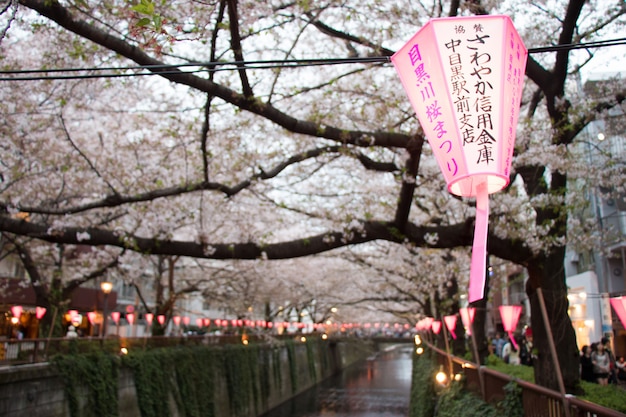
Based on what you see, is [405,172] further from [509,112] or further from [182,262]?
[182,262]

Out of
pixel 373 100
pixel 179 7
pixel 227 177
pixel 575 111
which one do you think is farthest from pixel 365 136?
pixel 227 177

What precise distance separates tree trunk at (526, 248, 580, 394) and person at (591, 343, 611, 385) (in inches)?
177

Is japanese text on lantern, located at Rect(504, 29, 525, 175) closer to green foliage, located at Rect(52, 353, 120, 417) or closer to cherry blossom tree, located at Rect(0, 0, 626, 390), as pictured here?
cherry blossom tree, located at Rect(0, 0, 626, 390)

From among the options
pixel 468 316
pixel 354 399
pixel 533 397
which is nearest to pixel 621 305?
pixel 533 397

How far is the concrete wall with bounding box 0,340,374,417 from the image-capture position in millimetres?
10602

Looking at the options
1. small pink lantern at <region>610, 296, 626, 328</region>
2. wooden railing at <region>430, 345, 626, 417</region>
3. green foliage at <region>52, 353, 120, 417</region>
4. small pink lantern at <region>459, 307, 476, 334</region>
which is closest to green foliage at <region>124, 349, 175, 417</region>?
green foliage at <region>52, 353, 120, 417</region>

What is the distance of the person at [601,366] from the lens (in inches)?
522

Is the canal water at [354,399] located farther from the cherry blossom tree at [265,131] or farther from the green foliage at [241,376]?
the cherry blossom tree at [265,131]

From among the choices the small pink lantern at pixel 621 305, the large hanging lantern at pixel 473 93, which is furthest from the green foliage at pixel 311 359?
the large hanging lantern at pixel 473 93

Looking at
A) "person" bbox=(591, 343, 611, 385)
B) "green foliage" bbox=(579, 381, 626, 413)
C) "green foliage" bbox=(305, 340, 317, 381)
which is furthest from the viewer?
"green foliage" bbox=(305, 340, 317, 381)

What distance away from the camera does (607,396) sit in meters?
9.02

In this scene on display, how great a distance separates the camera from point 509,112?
14.2 ft

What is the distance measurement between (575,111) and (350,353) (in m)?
58.9

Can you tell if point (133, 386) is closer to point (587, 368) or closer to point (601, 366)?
point (587, 368)
